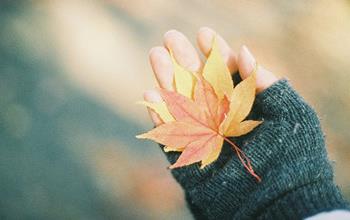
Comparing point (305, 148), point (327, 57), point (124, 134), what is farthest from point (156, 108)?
point (327, 57)

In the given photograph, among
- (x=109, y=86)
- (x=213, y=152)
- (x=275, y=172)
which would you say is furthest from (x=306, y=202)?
(x=109, y=86)

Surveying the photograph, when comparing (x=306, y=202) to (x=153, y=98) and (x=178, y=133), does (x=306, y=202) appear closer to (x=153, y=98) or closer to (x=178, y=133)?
(x=178, y=133)

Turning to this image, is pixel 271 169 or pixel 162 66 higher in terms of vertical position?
pixel 162 66

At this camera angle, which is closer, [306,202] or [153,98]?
[306,202]

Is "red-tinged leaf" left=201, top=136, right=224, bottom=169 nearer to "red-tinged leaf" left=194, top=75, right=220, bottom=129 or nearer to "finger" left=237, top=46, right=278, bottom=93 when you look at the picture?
"red-tinged leaf" left=194, top=75, right=220, bottom=129

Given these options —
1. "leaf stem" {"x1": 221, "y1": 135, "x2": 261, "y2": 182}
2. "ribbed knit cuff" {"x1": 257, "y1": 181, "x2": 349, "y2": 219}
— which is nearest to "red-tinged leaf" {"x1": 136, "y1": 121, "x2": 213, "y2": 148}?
"leaf stem" {"x1": 221, "y1": 135, "x2": 261, "y2": 182}

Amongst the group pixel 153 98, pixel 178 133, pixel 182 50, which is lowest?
pixel 178 133
